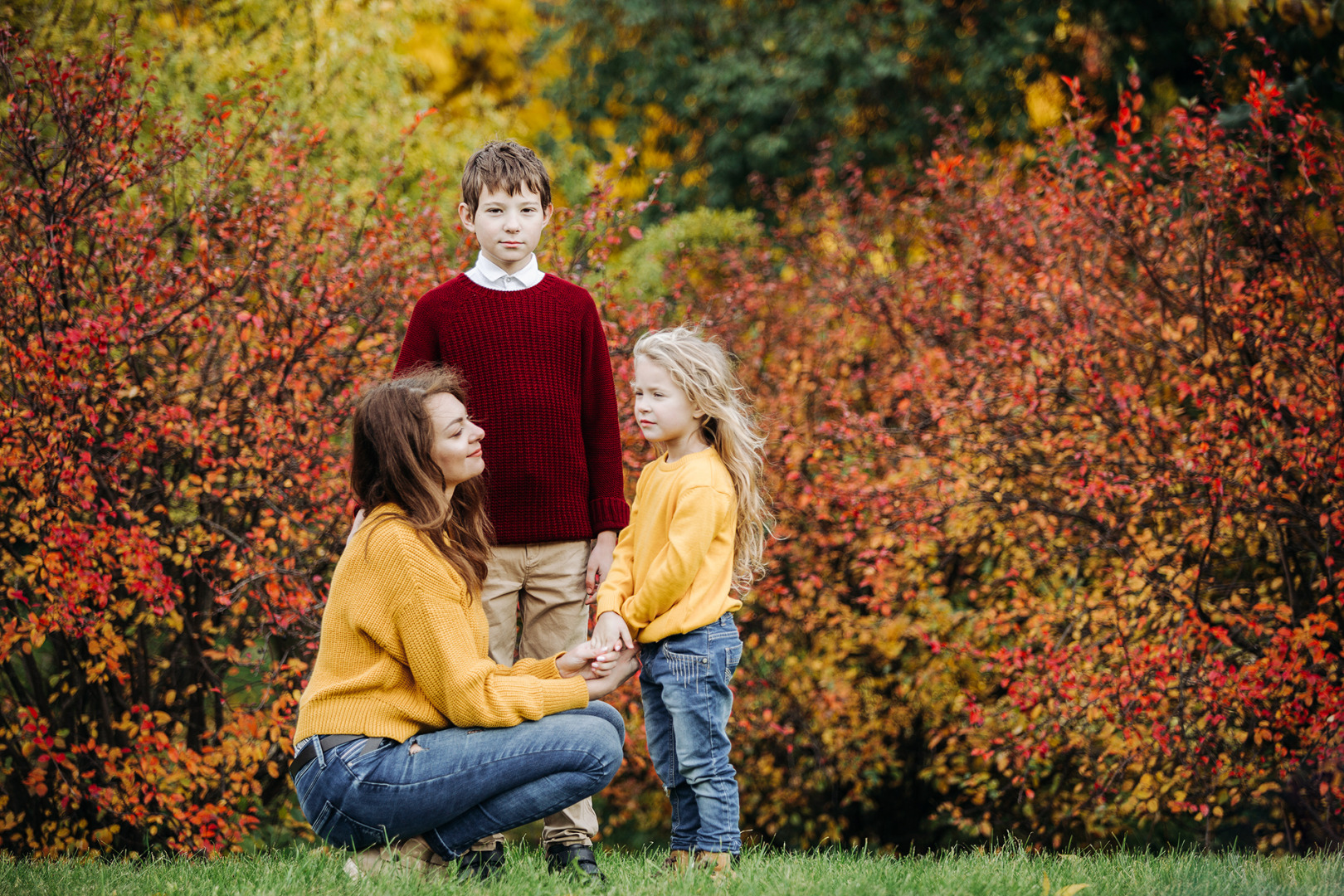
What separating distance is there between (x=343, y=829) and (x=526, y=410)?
1199 mm

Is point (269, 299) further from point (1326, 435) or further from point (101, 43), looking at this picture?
point (1326, 435)

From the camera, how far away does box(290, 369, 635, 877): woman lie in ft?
8.42

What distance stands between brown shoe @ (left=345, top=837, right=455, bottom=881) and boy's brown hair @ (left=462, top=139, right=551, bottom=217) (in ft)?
5.59

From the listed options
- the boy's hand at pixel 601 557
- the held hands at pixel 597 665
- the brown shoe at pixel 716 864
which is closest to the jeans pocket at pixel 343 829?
the held hands at pixel 597 665

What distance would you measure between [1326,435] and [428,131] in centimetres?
629

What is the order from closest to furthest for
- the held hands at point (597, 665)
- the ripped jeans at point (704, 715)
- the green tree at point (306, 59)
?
the held hands at point (597, 665) < the ripped jeans at point (704, 715) < the green tree at point (306, 59)

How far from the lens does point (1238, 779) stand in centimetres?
461

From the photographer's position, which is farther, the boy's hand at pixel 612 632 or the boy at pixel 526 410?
the boy at pixel 526 410

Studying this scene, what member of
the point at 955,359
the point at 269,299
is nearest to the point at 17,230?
the point at 269,299

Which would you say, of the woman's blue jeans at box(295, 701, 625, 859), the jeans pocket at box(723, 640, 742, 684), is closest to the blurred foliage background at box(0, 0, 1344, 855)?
the woman's blue jeans at box(295, 701, 625, 859)

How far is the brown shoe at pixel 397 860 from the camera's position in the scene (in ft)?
8.54

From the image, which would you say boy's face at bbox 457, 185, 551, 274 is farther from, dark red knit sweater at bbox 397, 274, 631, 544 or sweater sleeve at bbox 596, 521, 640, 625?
sweater sleeve at bbox 596, 521, 640, 625

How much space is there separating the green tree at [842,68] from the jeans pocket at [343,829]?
31.7 ft

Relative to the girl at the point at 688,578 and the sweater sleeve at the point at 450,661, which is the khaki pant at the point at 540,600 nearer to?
the girl at the point at 688,578
